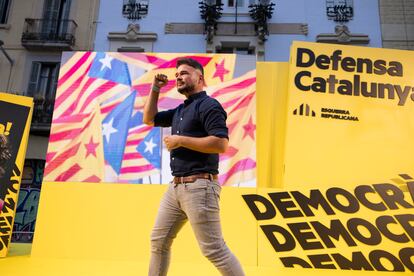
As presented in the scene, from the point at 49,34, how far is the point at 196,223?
12220mm

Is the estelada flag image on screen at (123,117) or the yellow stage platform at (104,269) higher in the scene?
the estelada flag image on screen at (123,117)

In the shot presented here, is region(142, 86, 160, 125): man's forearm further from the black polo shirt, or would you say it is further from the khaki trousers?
the khaki trousers

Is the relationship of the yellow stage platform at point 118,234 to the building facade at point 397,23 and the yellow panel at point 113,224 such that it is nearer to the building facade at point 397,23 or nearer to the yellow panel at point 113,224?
the yellow panel at point 113,224

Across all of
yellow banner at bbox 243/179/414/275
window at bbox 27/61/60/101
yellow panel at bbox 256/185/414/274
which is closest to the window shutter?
window at bbox 27/61/60/101

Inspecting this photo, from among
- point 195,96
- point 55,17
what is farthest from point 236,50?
point 195,96

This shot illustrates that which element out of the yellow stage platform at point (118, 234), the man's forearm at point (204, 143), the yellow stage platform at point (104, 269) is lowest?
the yellow stage platform at point (104, 269)

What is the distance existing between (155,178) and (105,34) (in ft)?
29.4

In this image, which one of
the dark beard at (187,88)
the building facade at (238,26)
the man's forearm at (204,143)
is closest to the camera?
the man's forearm at (204,143)

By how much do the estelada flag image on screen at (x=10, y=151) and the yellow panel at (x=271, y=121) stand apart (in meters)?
3.30

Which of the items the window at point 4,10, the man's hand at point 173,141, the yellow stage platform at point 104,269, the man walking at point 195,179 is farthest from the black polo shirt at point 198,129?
the window at point 4,10

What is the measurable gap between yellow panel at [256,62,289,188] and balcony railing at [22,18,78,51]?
926cm

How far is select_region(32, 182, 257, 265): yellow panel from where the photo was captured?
4238mm

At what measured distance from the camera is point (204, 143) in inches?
79.7

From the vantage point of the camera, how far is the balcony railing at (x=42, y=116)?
1148 centimetres
